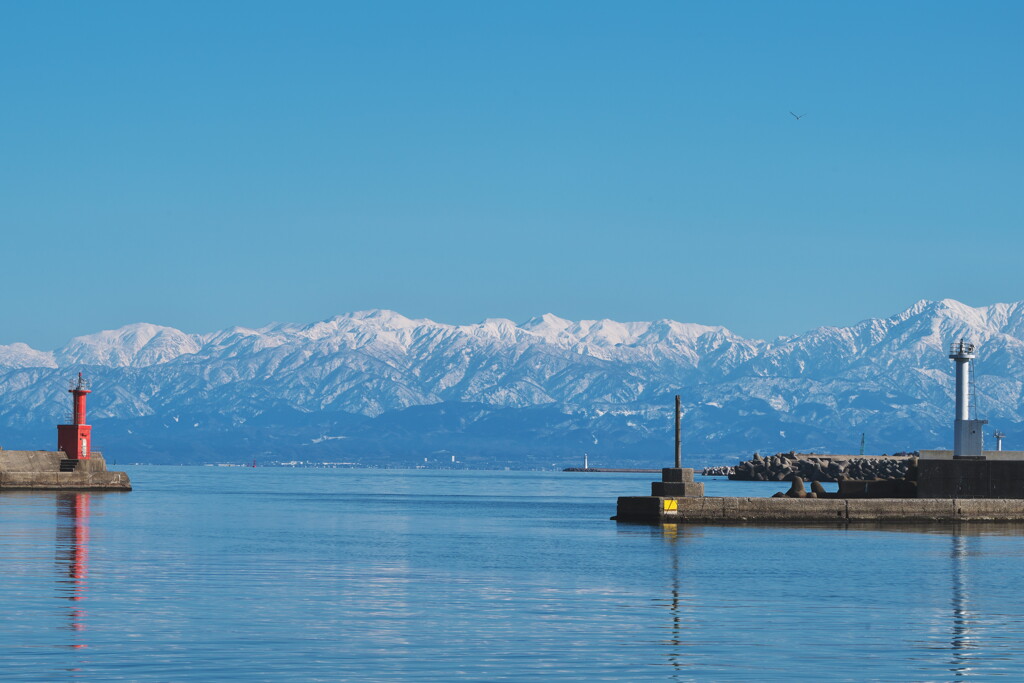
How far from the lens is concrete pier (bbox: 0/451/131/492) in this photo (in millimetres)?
104125

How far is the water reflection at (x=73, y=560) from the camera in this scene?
30.6 metres

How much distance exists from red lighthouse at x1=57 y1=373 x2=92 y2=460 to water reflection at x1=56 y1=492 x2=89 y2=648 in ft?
76.9

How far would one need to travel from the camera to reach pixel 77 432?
106 meters

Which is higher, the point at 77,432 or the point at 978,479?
the point at 77,432

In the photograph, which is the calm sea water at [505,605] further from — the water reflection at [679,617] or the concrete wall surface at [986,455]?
the concrete wall surface at [986,455]

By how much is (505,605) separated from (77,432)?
76154 millimetres

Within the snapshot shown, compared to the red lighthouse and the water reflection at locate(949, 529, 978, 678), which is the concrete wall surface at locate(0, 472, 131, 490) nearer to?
the red lighthouse

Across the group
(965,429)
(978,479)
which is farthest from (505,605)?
(965,429)

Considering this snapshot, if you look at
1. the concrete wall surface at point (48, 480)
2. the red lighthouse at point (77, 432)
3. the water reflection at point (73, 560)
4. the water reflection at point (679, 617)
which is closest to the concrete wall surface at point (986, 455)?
the water reflection at point (679, 617)

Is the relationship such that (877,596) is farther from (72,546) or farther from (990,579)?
(72,546)

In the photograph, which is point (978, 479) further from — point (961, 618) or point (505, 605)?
point (505, 605)

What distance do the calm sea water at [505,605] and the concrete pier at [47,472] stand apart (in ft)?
135

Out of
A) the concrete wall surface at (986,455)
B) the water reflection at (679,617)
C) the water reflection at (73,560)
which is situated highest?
→ the concrete wall surface at (986,455)

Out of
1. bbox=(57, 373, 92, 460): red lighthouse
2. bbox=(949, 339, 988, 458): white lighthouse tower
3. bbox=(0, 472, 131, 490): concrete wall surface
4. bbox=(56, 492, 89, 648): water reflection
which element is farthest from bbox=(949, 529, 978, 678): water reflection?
bbox=(0, 472, 131, 490): concrete wall surface
